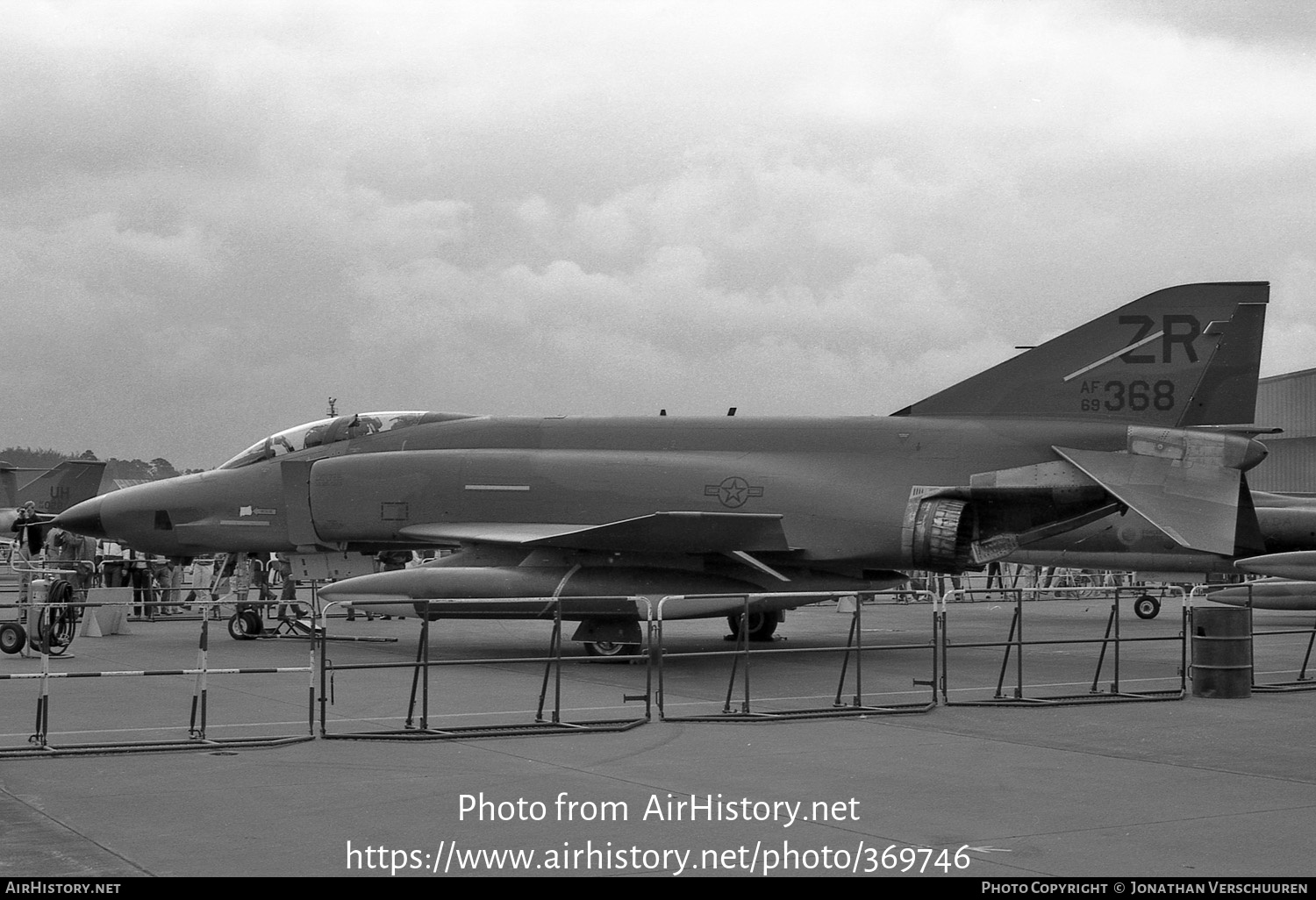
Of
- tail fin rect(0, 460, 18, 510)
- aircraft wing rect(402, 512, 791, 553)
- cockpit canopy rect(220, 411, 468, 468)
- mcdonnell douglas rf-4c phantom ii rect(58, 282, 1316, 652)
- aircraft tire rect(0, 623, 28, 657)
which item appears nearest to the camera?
mcdonnell douglas rf-4c phantom ii rect(58, 282, 1316, 652)

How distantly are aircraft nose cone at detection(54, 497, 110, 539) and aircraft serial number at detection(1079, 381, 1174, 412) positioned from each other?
1431 centimetres

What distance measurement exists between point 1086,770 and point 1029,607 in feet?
78.3

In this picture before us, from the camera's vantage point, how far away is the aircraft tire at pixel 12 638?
16.2 m

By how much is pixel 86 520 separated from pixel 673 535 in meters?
10.1

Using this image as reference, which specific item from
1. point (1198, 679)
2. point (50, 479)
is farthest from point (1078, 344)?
point (50, 479)

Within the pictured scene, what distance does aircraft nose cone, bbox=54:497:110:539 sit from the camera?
66.1ft

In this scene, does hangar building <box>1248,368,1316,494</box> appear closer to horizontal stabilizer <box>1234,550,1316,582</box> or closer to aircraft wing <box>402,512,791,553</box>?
horizontal stabilizer <box>1234,550,1316,582</box>

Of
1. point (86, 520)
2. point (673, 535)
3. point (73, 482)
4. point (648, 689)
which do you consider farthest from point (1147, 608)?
point (73, 482)

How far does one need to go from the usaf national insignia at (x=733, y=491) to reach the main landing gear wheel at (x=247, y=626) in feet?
23.8

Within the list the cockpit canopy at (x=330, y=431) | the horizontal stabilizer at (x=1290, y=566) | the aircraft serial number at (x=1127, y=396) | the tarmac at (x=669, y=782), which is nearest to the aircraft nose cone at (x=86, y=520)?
the cockpit canopy at (x=330, y=431)

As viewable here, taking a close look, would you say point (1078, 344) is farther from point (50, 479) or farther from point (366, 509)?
point (50, 479)

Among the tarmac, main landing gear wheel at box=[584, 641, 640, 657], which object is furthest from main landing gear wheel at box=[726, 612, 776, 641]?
the tarmac

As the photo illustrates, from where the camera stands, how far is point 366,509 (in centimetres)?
1802

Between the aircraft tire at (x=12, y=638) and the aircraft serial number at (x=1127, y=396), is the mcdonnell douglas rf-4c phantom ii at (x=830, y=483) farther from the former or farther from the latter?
the aircraft tire at (x=12, y=638)
